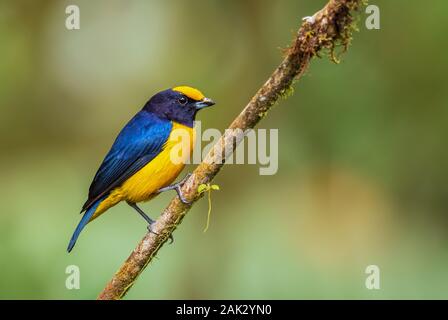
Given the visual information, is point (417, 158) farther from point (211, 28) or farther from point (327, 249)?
point (211, 28)

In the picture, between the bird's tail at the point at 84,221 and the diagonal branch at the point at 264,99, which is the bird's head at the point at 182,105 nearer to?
the bird's tail at the point at 84,221

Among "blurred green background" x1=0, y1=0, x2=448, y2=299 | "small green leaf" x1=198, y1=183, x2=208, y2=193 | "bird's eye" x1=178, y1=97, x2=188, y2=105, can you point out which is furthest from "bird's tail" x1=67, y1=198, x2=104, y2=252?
"small green leaf" x1=198, y1=183, x2=208, y2=193

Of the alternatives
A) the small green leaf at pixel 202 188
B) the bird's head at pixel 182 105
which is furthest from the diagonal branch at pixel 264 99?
the bird's head at pixel 182 105

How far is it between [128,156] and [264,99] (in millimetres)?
1603

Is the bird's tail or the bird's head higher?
the bird's head

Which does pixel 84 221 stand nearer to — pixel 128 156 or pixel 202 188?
pixel 128 156

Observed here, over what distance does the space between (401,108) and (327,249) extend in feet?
4.51

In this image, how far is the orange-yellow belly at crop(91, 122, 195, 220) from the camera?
4656 millimetres

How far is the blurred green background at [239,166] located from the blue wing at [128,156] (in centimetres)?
51

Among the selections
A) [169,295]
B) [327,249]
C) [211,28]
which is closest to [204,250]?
[169,295]

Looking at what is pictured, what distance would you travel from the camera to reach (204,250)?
5.19 meters

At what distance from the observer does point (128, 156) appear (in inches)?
184

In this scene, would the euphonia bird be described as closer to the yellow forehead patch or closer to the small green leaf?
the yellow forehead patch

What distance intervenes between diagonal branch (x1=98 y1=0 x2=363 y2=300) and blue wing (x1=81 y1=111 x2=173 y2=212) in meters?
0.94
